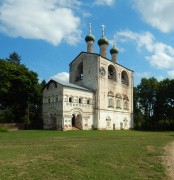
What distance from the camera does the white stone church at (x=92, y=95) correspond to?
1500 inches

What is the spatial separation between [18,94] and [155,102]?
26016 millimetres

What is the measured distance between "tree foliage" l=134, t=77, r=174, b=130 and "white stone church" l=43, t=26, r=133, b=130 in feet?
19.0

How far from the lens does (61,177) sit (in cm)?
905

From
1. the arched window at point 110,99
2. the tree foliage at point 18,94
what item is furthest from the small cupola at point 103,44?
the tree foliage at point 18,94

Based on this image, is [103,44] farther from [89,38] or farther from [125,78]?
[125,78]

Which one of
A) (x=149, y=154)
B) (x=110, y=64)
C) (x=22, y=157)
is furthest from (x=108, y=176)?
(x=110, y=64)

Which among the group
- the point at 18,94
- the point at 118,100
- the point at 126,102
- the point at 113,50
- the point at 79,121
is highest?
the point at 113,50

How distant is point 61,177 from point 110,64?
36.9 meters

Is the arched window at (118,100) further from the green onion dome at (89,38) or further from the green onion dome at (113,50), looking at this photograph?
the green onion dome at (89,38)

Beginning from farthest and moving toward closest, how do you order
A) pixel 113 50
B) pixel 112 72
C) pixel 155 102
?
1. pixel 155 102
2. pixel 113 50
3. pixel 112 72

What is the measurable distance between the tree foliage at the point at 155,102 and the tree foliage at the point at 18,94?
20.5 m

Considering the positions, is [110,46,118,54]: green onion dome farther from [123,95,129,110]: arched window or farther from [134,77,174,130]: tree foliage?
Result: [134,77,174,130]: tree foliage

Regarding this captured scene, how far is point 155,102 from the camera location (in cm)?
5400

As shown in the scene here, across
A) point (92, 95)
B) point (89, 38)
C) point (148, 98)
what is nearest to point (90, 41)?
point (89, 38)
